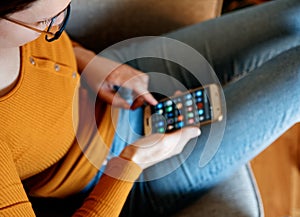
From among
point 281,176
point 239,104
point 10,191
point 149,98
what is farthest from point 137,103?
point 281,176

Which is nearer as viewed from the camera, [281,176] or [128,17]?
[128,17]

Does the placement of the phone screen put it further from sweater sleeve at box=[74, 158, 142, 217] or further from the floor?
the floor

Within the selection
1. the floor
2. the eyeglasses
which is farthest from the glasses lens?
the floor

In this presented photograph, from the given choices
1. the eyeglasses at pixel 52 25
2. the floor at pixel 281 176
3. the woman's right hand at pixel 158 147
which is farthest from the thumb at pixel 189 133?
the floor at pixel 281 176

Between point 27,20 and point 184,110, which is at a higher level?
point 27,20

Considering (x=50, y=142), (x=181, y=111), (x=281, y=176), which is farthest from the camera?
(x=281, y=176)

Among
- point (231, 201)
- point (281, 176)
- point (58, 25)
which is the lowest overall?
point (281, 176)

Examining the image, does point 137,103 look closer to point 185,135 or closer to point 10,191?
point 185,135

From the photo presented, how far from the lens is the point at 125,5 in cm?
89

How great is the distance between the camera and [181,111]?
78cm

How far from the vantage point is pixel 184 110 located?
0.78m

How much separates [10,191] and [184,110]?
0.35m

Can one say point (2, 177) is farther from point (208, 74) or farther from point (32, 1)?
point (208, 74)

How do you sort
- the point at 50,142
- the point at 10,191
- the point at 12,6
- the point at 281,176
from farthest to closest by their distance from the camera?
the point at 281,176 < the point at 50,142 < the point at 10,191 < the point at 12,6
